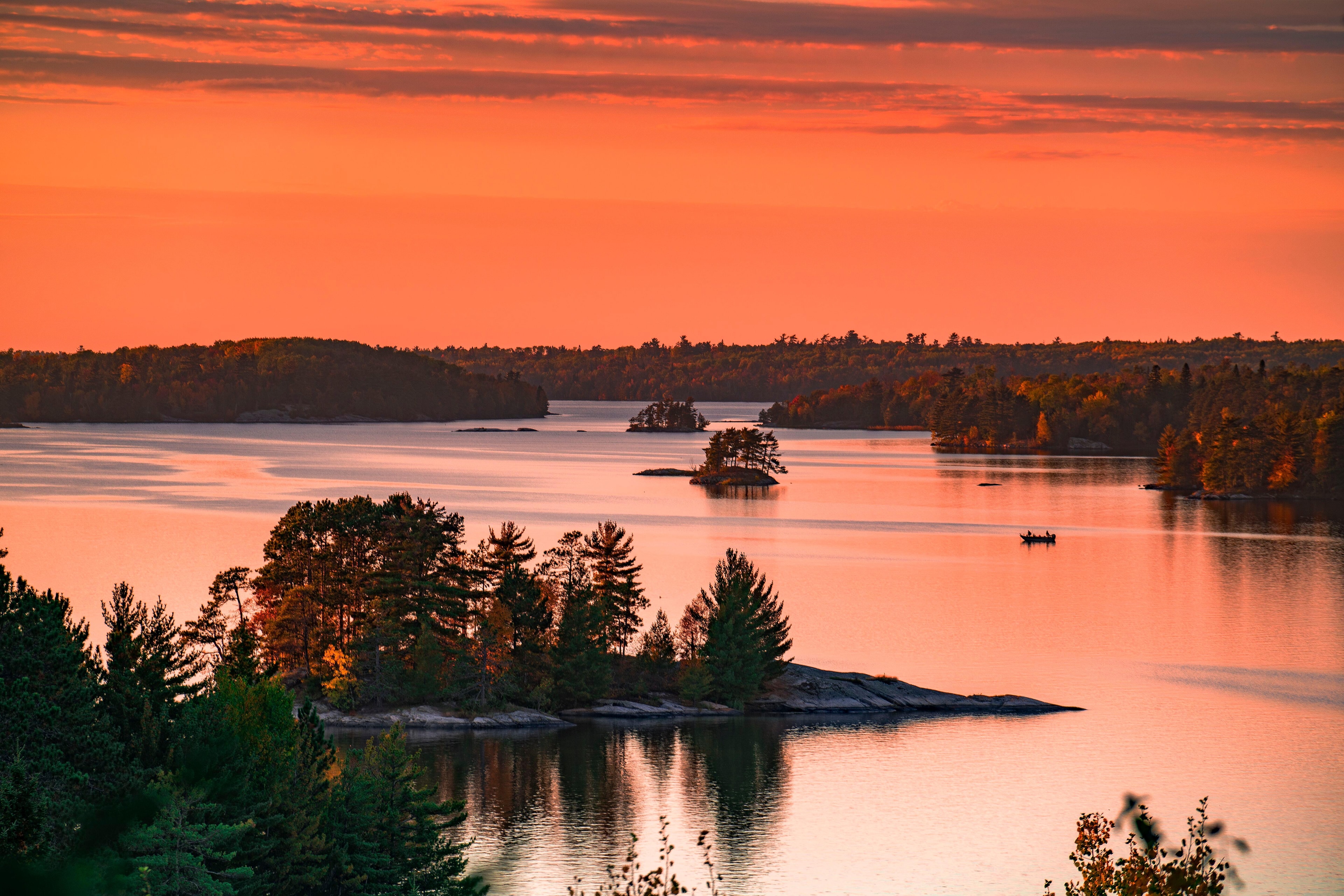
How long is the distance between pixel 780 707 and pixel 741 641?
3.28 meters

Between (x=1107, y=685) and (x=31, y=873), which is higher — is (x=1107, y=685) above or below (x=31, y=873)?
below

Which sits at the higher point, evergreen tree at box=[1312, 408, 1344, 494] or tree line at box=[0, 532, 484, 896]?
evergreen tree at box=[1312, 408, 1344, 494]

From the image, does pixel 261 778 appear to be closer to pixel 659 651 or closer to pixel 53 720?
pixel 53 720

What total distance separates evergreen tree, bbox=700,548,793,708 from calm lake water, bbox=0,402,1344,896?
2.65m

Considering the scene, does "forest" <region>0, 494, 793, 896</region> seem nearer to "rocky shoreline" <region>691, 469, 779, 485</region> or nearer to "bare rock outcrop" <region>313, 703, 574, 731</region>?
"bare rock outcrop" <region>313, 703, 574, 731</region>

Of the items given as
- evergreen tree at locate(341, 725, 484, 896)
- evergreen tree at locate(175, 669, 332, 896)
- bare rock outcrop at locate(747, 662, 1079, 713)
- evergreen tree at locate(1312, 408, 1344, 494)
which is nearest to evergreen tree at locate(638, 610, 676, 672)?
bare rock outcrop at locate(747, 662, 1079, 713)

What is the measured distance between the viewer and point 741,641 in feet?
200

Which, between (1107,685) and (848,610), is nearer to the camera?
(1107,685)

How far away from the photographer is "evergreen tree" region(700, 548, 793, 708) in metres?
60.9

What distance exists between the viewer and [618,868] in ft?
136

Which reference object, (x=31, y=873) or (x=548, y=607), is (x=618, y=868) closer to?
(x=548, y=607)

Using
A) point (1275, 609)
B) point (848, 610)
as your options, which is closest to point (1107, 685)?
point (848, 610)

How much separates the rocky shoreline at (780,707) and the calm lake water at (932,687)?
1.14 metres

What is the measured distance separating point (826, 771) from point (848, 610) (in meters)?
34.1
